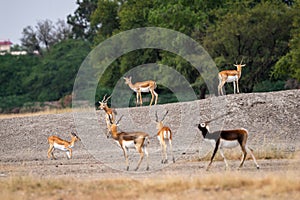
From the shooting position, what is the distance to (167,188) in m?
15.6

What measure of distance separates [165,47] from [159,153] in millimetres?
23401

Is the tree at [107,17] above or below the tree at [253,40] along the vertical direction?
above

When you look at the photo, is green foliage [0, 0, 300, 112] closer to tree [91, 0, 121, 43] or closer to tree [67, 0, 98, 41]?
tree [91, 0, 121, 43]

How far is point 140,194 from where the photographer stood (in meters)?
15.2

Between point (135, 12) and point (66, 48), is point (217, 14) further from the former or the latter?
point (66, 48)

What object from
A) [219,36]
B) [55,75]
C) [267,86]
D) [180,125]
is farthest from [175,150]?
[55,75]

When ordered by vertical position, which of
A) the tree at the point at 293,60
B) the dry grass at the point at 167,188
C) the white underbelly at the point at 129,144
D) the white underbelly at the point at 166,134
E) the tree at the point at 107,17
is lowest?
the dry grass at the point at 167,188

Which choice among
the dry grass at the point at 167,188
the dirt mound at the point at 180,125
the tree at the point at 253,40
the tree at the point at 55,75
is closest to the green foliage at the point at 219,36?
the tree at the point at 253,40

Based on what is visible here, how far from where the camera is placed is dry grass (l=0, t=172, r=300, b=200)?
14.8 metres

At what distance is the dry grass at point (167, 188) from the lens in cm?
1484

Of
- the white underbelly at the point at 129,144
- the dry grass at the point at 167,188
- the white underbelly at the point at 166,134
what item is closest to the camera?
the dry grass at the point at 167,188

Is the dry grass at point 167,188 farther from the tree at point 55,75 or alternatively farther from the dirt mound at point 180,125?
the tree at point 55,75

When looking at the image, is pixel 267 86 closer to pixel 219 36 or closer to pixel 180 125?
pixel 219 36

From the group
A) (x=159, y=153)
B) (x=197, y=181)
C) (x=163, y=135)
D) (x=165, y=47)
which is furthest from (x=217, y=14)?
(x=197, y=181)
